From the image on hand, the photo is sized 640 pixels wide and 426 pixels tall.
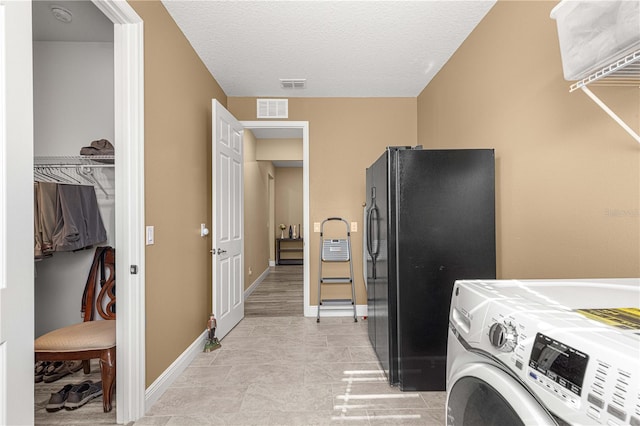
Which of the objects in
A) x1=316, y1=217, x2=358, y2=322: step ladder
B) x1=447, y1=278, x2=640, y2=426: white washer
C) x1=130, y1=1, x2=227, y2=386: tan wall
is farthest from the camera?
x1=316, y1=217, x2=358, y2=322: step ladder

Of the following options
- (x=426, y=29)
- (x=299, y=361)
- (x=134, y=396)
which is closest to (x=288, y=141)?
(x=426, y=29)

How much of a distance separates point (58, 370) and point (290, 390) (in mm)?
1828

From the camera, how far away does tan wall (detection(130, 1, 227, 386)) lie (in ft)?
6.20

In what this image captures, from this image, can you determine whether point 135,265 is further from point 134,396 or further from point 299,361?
point 299,361

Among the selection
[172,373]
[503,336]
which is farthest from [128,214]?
[503,336]

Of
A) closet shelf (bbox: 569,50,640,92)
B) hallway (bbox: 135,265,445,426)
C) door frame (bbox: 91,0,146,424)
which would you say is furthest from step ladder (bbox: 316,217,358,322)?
closet shelf (bbox: 569,50,640,92)

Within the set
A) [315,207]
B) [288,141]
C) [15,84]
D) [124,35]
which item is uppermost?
[288,141]

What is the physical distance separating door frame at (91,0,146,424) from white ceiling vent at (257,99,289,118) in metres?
1.83

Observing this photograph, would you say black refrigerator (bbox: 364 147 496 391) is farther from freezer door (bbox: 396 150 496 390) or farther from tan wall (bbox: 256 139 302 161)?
tan wall (bbox: 256 139 302 161)

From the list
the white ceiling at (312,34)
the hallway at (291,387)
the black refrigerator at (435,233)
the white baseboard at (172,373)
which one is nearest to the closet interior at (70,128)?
the white ceiling at (312,34)

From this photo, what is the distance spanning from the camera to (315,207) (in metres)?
3.61

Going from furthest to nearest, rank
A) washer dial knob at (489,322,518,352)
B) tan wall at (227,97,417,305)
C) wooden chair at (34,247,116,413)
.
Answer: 1. tan wall at (227,97,417,305)
2. wooden chair at (34,247,116,413)
3. washer dial knob at (489,322,518,352)

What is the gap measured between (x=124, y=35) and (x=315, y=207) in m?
2.42

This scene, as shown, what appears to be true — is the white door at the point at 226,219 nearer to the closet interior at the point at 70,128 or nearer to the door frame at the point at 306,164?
the door frame at the point at 306,164
